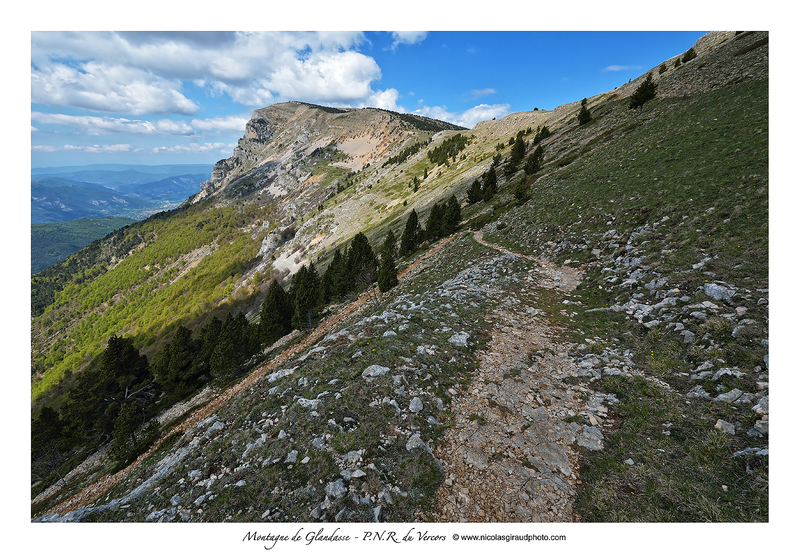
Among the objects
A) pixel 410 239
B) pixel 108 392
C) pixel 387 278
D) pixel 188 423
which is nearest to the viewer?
pixel 188 423

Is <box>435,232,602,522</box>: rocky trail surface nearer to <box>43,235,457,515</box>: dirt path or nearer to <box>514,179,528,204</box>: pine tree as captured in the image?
<box>43,235,457,515</box>: dirt path

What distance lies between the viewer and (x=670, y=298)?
1175cm

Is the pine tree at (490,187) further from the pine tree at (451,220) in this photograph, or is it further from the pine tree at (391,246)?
the pine tree at (391,246)

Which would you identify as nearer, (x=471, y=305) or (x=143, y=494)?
(x=143, y=494)

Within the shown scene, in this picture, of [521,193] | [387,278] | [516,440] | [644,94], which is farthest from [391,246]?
[644,94]

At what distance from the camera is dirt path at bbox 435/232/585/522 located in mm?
5770

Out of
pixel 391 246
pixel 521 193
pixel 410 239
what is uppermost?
pixel 521 193

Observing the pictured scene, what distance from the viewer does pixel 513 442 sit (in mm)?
7207

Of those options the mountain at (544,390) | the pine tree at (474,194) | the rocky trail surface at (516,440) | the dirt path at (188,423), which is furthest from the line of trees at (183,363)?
the rocky trail surface at (516,440)

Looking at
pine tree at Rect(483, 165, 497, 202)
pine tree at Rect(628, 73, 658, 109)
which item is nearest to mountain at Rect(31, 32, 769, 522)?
pine tree at Rect(483, 165, 497, 202)

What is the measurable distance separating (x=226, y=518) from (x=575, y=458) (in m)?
7.83

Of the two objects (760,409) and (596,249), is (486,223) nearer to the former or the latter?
(596,249)

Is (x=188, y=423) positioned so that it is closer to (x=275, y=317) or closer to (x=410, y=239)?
(x=275, y=317)

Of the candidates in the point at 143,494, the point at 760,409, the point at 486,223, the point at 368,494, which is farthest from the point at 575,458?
the point at 486,223
